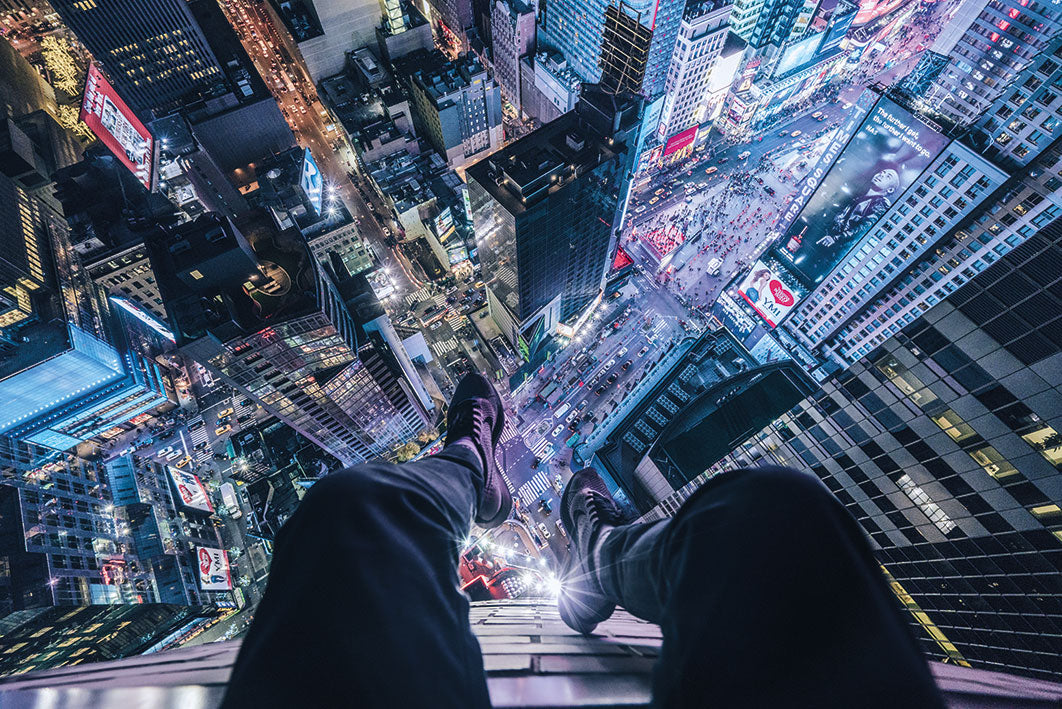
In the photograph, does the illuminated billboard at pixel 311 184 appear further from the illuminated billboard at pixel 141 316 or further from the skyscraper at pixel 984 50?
the skyscraper at pixel 984 50

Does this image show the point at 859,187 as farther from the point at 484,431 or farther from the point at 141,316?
the point at 141,316

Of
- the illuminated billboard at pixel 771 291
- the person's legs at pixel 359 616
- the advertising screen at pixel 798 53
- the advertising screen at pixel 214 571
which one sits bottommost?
the person's legs at pixel 359 616

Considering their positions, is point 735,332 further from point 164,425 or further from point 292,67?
point 292,67

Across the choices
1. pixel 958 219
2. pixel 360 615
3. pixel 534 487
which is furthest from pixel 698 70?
pixel 360 615

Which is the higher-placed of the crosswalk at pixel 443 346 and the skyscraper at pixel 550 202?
the crosswalk at pixel 443 346

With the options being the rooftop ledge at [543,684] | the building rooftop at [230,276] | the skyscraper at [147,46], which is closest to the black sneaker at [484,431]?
the rooftop ledge at [543,684]

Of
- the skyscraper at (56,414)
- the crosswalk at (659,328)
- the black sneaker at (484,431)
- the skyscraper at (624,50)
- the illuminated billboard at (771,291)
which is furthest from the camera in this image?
the crosswalk at (659,328)

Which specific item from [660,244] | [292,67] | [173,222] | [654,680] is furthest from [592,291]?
[292,67]
